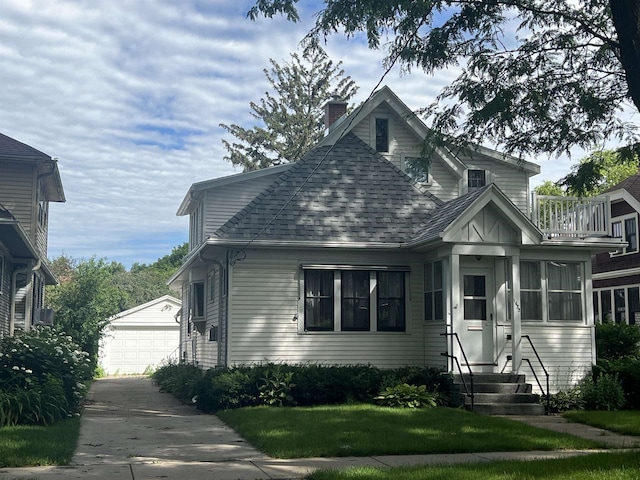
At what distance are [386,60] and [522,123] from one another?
2.83 meters

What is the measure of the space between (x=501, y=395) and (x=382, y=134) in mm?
8970

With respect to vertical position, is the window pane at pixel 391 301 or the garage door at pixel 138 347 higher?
the window pane at pixel 391 301

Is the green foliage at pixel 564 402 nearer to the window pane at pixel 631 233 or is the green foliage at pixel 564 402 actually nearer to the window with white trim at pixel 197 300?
the window with white trim at pixel 197 300

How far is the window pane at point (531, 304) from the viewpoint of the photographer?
18.3 metres

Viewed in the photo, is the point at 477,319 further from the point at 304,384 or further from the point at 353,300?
the point at 304,384

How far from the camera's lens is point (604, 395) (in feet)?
55.1

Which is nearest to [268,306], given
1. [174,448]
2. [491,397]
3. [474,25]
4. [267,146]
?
[491,397]

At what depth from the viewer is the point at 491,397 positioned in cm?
1596

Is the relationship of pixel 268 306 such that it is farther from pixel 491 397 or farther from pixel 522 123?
pixel 522 123

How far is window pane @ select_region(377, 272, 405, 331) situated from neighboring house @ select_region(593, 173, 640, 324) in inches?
563

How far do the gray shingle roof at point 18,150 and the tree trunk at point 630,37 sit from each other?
1677 centimetres

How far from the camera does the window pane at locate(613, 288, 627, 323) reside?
31.2m

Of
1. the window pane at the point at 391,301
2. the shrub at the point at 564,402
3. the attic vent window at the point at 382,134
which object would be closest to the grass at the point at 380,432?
the shrub at the point at 564,402

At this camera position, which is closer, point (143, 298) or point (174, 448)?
point (174, 448)
